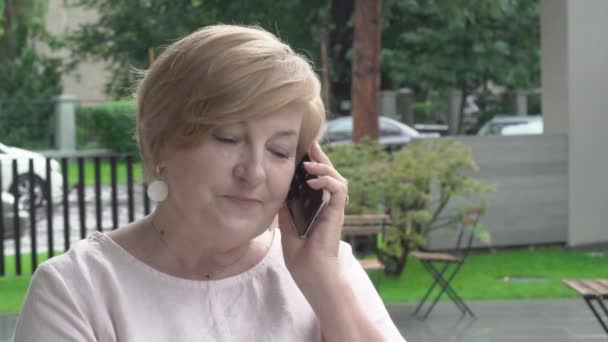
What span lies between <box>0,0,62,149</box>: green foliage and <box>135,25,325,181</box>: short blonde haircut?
31.0m

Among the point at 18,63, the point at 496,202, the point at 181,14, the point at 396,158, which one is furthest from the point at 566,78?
the point at 18,63

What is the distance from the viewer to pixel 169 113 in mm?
1859

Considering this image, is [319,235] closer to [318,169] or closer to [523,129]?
[318,169]

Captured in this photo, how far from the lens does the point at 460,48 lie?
2567 cm

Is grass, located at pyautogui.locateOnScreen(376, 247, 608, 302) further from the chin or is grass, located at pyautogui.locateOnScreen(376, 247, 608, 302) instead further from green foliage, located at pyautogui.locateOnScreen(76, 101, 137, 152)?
green foliage, located at pyautogui.locateOnScreen(76, 101, 137, 152)

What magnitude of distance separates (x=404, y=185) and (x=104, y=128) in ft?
75.3

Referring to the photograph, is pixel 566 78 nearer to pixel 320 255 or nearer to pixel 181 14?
pixel 320 255

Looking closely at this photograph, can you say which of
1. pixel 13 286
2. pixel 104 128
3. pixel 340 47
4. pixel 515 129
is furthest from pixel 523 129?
pixel 104 128

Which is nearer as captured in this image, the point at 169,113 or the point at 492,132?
the point at 169,113

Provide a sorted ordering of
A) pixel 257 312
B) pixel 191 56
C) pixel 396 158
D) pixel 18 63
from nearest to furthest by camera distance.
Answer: pixel 191 56 < pixel 257 312 < pixel 396 158 < pixel 18 63

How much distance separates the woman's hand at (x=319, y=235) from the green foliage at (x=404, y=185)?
8.46 meters

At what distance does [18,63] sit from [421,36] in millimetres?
15177

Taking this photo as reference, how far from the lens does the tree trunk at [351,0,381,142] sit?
46.1 ft

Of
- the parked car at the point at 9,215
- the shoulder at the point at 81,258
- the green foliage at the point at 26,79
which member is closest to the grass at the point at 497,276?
the parked car at the point at 9,215
